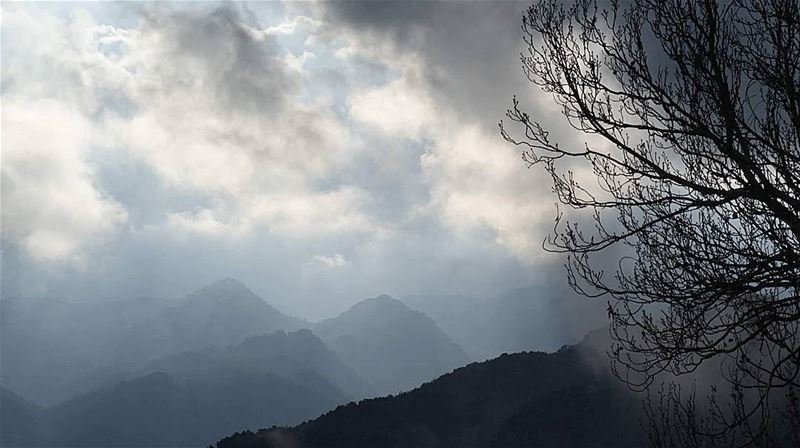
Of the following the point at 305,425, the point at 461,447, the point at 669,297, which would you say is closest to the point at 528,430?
the point at 461,447

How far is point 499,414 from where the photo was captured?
10862 centimetres

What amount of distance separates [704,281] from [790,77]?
2276 mm

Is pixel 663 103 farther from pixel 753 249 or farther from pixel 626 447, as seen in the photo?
pixel 626 447

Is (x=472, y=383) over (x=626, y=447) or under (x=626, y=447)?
over

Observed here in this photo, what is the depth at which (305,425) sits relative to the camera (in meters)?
112

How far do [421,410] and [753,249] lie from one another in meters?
114

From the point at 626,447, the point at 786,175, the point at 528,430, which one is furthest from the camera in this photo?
the point at 528,430

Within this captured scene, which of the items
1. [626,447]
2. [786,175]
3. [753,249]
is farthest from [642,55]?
[626,447]

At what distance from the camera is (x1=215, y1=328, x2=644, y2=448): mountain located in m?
93.3

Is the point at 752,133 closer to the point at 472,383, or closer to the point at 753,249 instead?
the point at 753,249

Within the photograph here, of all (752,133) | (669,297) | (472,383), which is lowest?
(669,297)

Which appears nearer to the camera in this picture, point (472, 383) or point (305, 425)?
point (305, 425)

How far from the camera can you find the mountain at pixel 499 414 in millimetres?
93312

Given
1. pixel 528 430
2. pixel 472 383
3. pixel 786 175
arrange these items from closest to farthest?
pixel 786 175 < pixel 528 430 < pixel 472 383
